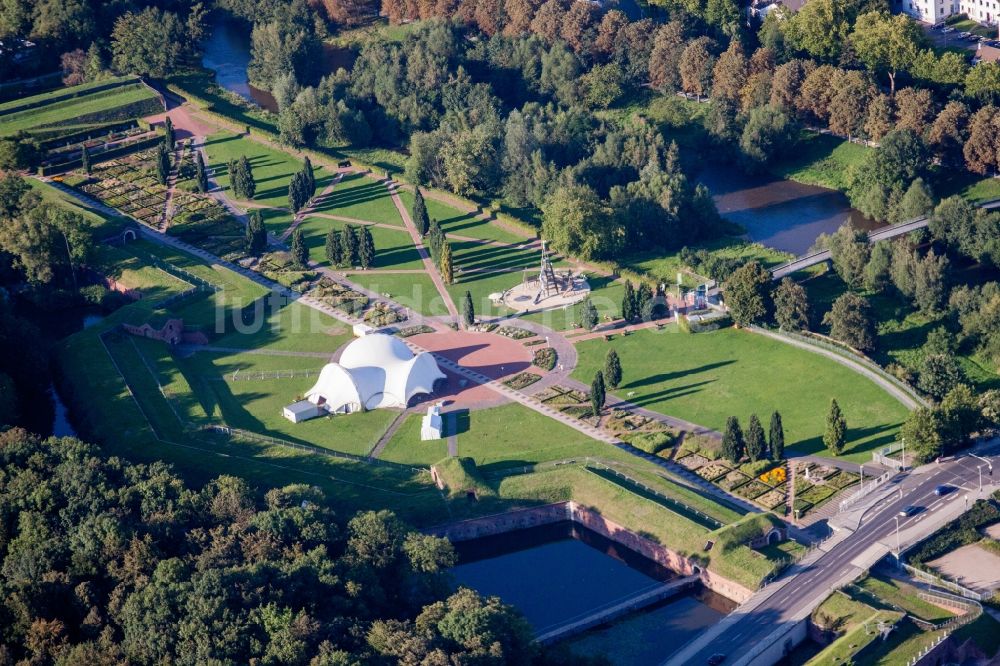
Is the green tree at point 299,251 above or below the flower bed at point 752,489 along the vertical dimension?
above

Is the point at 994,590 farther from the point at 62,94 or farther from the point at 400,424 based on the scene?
the point at 62,94

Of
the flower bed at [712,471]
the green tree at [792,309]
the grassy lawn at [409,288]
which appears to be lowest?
the flower bed at [712,471]

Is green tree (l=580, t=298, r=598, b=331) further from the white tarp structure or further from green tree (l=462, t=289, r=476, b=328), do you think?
the white tarp structure

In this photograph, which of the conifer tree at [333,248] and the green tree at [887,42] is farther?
the green tree at [887,42]

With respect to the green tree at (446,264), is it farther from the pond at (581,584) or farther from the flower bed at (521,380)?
the pond at (581,584)

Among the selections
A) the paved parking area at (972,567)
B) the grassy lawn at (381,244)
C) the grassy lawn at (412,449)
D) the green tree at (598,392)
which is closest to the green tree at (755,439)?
the green tree at (598,392)

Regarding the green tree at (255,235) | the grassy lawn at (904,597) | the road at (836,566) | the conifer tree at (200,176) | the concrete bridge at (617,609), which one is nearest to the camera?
the road at (836,566)

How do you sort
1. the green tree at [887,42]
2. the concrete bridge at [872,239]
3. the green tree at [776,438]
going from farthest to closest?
the green tree at [887,42], the concrete bridge at [872,239], the green tree at [776,438]

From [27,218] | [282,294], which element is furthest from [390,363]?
[27,218]
